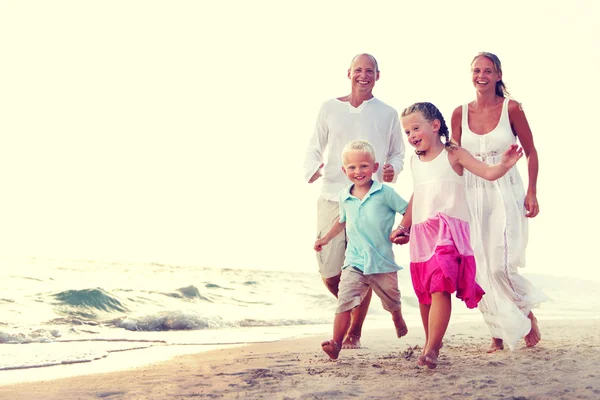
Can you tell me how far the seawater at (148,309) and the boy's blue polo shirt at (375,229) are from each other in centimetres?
280

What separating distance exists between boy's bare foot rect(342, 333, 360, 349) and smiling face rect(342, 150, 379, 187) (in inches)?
56.8

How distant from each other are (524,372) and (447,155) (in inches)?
53.1

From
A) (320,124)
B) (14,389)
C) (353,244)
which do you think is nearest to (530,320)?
(353,244)

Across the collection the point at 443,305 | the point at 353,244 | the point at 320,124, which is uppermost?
the point at 320,124

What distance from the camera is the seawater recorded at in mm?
7547

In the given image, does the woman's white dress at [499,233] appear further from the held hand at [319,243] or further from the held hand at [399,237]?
the held hand at [319,243]

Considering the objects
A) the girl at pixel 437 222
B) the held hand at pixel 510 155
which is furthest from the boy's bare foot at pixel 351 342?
the held hand at pixel 510 155

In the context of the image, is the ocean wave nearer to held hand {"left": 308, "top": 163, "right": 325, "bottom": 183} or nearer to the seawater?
the seawater

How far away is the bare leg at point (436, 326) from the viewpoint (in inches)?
160

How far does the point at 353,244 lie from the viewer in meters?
4.80

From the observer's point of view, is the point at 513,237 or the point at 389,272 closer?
the point at 389,272

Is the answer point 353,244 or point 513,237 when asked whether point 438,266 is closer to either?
point 353,244

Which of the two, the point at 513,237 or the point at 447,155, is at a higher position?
the point at 447,155

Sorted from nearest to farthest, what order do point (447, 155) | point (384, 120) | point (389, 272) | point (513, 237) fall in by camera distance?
point (447, 155) < point (389, 272) < point (513, 237) < point (384, 120)
